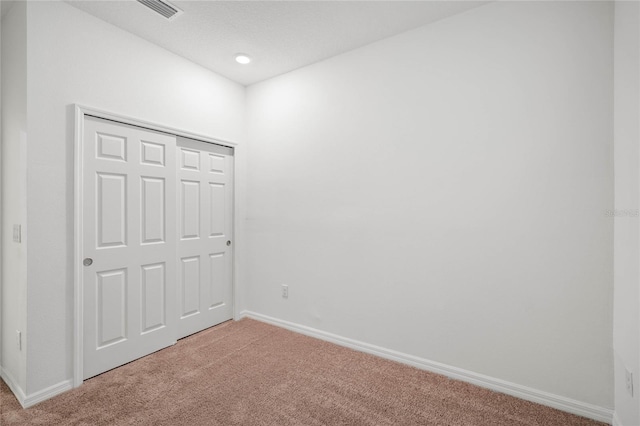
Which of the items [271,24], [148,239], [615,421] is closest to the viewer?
[615,421]

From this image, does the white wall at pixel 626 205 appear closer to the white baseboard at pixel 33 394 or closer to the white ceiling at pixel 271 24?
the white ceiling at pixel 271 24

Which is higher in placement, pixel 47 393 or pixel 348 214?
pixel 348 214

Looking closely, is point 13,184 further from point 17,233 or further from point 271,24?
point 271,24

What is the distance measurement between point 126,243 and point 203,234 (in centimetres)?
77

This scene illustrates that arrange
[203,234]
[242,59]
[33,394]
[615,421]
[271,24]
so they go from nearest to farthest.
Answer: [615,421]
[33,394]
[271,24]
[242,59]
[203,234]

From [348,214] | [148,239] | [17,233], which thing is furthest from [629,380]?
[17,233]

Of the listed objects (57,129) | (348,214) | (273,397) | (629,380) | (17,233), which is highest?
(57,129)

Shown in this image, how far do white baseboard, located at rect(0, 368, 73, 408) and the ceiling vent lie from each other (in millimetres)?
2775

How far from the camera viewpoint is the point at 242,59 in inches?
117

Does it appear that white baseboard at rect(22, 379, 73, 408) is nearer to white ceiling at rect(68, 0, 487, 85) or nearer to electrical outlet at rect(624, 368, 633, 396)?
white ceiling at rect(68, 0, 487, 85)

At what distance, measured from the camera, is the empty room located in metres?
1.88

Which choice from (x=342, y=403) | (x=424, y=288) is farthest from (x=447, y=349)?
(x=342, y=403)

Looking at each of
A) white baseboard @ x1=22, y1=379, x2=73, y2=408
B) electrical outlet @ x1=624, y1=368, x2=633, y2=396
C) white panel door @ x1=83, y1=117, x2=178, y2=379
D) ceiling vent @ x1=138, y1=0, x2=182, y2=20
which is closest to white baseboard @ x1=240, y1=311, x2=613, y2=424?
electrical outlet @ x1=624, y1=368, x2=633, y2=396

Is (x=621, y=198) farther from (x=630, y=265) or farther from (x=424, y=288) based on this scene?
(x=424, y=288)
